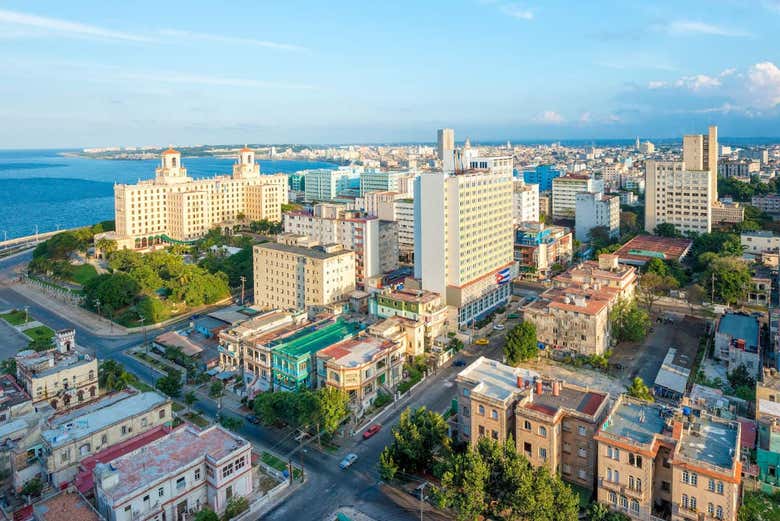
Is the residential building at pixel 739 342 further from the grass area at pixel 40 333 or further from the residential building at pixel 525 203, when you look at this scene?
the grass area at pixel 40 333

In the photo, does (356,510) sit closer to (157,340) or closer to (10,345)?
(157,340)

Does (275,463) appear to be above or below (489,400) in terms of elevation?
below

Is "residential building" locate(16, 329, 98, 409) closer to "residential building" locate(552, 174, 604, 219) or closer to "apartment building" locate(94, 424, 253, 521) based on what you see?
"apartment building" locate(94, 424, 253, 521)

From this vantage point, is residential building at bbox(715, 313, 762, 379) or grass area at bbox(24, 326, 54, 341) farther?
grass area at bbox(24, 326, 54, 341)

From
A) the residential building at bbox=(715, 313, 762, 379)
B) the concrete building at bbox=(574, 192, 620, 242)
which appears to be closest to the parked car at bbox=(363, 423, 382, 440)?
the residential building at bbox=(715, 313, 762, 379)

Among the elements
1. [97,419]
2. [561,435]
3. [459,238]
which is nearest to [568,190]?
[459,238]

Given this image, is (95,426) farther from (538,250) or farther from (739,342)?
(538,250)
